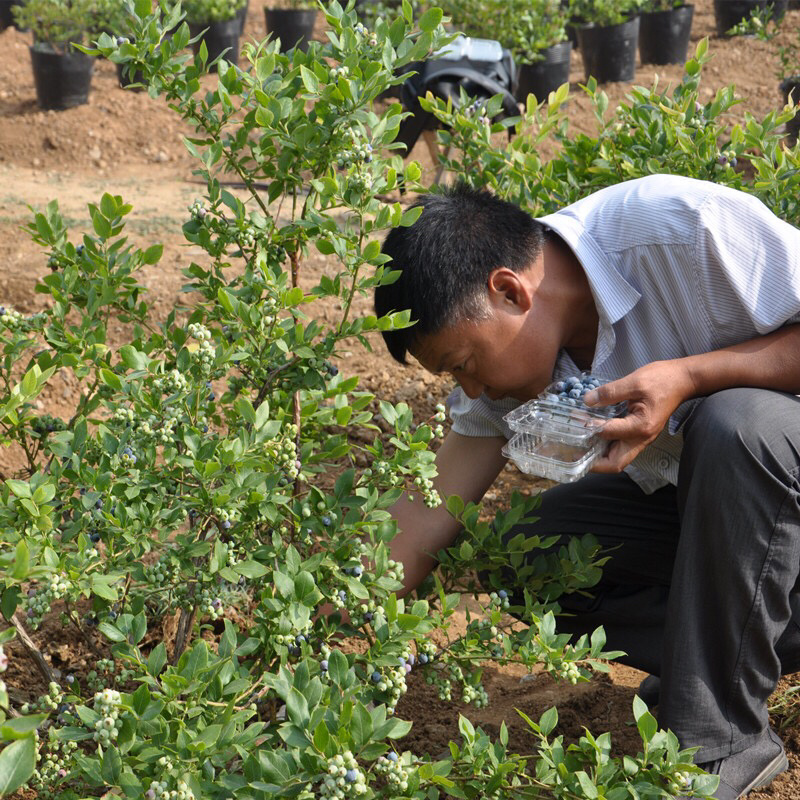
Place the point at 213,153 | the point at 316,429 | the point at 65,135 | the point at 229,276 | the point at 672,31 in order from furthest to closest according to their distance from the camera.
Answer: the point at 672,31 < the point at 65,135 < the point at 229,276 < the point at 316,429 < the point at 213,153

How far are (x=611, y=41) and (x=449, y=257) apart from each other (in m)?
7.41

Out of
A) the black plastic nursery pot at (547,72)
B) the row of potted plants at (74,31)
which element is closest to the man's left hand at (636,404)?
the row of potted plants at (74,31)

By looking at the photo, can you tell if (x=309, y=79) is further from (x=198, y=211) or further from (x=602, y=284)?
(x=602, y=284)

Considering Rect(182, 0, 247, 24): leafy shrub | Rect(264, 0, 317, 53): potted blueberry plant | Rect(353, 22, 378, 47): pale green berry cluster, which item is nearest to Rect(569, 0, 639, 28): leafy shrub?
Rect(264, 0, 317, 53): potted blueberry plant

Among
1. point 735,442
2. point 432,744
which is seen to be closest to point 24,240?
point 432,744

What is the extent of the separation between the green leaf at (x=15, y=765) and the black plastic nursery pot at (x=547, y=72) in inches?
306

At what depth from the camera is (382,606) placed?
1.66 metres

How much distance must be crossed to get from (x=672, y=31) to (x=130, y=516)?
338 inches

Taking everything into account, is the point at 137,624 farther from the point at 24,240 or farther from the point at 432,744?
the point at 24,240

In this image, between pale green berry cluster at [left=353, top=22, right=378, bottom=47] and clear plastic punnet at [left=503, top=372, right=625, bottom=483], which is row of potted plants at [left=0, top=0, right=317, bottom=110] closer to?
pale green berry cluster at [left=353, top=22, right=378, bottom=47]

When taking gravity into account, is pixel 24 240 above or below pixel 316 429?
below

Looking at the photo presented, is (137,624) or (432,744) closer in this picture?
(137,624)

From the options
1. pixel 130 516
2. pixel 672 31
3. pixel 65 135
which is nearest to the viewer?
pixel 130 516

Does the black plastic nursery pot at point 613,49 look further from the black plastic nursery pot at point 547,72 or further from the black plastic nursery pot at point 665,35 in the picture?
the black plastic nursery pot at point 547,72
